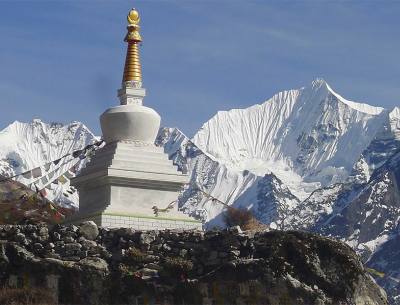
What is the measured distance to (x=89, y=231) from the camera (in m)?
37.0

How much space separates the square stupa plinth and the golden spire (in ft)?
9.43

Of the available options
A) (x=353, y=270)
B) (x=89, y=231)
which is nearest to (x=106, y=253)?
(x=89, y=231)

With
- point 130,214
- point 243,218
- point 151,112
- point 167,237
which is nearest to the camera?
point 167,237

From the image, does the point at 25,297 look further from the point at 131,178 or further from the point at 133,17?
the point at 133,17

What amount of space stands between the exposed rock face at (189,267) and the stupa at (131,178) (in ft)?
11.5

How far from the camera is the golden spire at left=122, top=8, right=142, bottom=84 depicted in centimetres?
4522

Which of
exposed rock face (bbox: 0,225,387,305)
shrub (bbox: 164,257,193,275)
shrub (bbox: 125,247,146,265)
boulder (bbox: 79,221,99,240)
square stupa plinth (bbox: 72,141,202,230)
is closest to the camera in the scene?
exposed rock face (bbox: 0,225,387,305)

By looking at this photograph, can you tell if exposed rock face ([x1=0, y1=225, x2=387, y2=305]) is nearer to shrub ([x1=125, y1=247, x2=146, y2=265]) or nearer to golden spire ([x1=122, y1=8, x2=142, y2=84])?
shrub ([x1=125, y1=247, x2=146, y2=265])

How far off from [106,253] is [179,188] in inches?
262

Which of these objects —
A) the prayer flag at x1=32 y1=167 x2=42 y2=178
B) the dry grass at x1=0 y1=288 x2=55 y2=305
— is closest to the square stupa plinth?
the dry grass at x1=0 y1=288 x2=55 y2=305

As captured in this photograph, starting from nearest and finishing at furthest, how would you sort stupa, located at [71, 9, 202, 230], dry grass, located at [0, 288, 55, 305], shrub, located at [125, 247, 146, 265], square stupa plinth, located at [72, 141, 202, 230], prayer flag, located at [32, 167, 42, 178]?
1. dry grass, located at [0, 288, 55, 305]
2. shrub, located at [125, 247, 146, 265]
3. stupa, located at [71, 9, 202, 230]
4. square stupa plinth, located at [72, 141, 202, 230]
5. prayer flag, located at [32, 167, 42, 178]

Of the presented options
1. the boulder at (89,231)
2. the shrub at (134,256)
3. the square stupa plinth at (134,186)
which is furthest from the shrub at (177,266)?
the square stupa plinth at (134,186)

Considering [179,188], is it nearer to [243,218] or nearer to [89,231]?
[89,231]

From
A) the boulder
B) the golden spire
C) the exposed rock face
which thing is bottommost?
the exposed rock face
